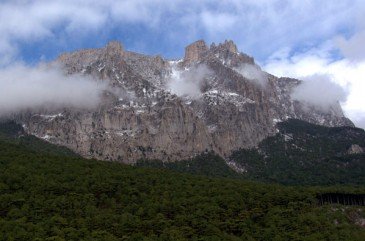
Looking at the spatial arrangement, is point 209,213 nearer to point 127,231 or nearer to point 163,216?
point 163,216

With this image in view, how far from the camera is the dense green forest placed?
117500 mm

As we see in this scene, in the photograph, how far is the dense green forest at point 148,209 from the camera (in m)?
118

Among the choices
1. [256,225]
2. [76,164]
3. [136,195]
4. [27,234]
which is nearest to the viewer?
[27,234]

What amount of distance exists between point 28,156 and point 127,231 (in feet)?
271

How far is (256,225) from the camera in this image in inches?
5089

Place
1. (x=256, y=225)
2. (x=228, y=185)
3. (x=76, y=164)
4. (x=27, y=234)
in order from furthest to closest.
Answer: (x=76, y=164)
(x=228, y=185)
(x=256, y=225)
(x=27, y=234)

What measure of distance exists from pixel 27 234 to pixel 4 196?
97.2ft

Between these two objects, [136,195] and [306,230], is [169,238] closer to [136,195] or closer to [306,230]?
[306,230]

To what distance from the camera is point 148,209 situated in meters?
138

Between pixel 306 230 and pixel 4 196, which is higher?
pixel 4 196

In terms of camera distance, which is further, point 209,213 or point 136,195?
point 136,195

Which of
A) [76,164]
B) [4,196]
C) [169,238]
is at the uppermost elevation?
[76,164]

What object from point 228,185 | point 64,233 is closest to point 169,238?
point 64,233

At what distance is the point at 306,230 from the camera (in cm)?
12106
